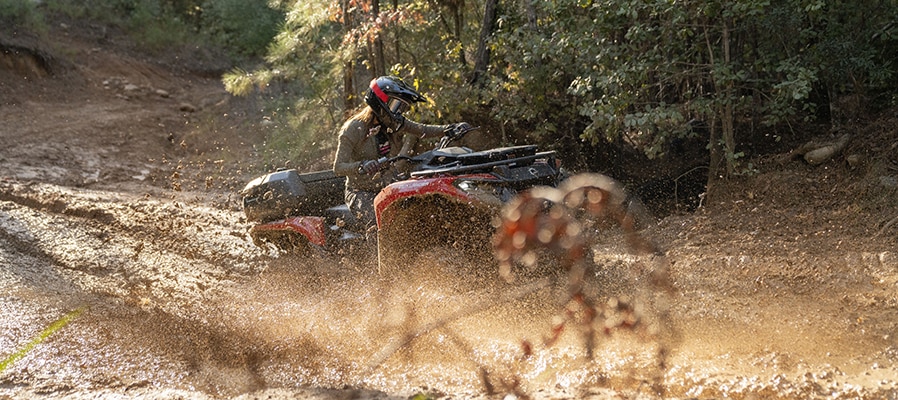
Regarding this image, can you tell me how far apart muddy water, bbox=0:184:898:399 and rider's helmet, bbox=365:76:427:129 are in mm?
1245

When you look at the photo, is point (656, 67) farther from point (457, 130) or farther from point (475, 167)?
point (475, 167)

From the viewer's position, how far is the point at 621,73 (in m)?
7.80

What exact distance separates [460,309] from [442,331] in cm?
29

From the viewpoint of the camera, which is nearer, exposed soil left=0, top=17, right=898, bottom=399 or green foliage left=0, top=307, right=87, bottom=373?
exposed soil left=0, top=17, right=898, bottom=399

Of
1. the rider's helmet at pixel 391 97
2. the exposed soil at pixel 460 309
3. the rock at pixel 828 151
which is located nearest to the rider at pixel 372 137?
the rider's helmet at pixel 391 97

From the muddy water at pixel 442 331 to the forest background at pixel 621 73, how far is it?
1568mm

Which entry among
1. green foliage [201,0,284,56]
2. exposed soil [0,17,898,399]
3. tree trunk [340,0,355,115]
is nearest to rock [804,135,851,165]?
exposed soil [0,17,898,399]

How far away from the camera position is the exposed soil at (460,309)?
4543mm

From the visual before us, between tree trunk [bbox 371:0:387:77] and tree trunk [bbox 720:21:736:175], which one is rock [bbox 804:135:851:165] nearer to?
tree trunk [bbox 720:21:736:175]

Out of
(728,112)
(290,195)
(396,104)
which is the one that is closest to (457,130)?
(396,104)

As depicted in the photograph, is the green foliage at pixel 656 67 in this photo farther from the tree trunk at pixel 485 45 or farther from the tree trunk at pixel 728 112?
the tree trunk at pixel 485 45

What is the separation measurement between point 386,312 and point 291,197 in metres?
1.76

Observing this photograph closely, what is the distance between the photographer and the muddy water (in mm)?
4426

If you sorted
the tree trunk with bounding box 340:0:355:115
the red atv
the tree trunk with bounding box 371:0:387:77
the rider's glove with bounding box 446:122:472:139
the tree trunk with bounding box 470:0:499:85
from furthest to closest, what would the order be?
the tree trunk with bounding box 340:0:355:115
the tree trunk with bounding box 371:0:387:77
the tree trunk with bounding box 470:0:499:85
the rider's glove with bounding box 446:122:472:139
the red atv
